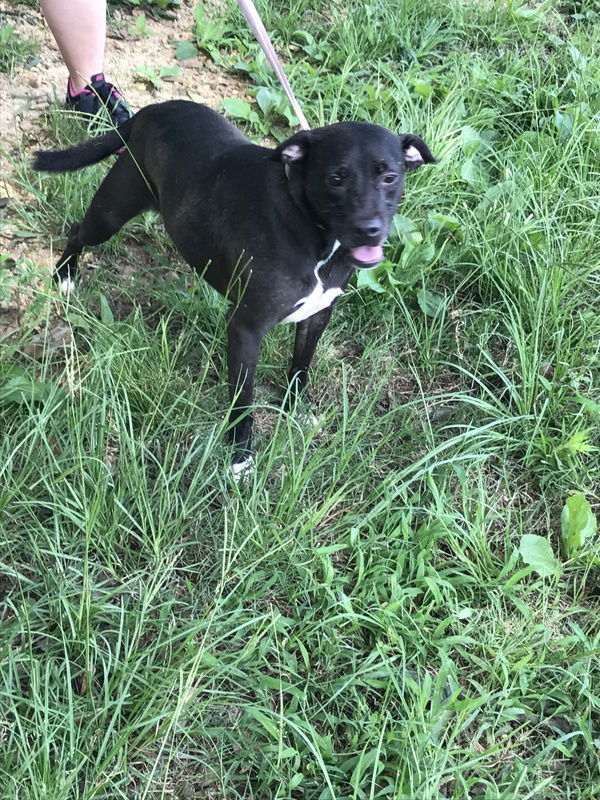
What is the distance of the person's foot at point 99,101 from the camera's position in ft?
10.7

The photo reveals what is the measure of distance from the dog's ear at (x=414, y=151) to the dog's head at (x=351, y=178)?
0.26 ft

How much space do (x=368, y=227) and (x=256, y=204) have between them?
387mm

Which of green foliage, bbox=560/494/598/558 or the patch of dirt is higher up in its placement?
the patch of dirt

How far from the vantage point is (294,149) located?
1981mm

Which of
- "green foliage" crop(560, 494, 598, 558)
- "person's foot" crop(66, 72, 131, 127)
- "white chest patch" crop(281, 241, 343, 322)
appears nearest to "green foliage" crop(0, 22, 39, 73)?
"person's foot" crop(66, 72, 131, 127)

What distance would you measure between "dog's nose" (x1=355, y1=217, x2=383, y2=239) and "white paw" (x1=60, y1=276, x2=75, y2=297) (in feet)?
4.29

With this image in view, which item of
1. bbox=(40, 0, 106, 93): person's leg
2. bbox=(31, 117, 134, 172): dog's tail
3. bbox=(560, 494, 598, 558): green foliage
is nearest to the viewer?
bbox=(560, 494, 598, 558): green foliage

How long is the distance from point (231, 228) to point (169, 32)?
2642mm

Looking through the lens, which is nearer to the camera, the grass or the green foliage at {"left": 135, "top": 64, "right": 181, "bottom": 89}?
the grass

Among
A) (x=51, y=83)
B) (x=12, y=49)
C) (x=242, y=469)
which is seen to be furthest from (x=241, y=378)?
(x=12, y=49)

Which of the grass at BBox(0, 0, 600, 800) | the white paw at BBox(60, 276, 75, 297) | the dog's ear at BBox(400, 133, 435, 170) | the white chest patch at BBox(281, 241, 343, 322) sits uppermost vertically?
the dog's ear at BBox(400, 133, 435, 170)

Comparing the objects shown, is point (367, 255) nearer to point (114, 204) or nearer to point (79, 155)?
point (114, 204)

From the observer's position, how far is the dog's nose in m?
1.90

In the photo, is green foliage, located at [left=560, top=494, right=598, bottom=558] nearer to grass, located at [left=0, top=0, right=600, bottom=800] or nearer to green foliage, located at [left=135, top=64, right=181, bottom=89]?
grass, located at [left=0, top=0, right=600, bottom=800]
